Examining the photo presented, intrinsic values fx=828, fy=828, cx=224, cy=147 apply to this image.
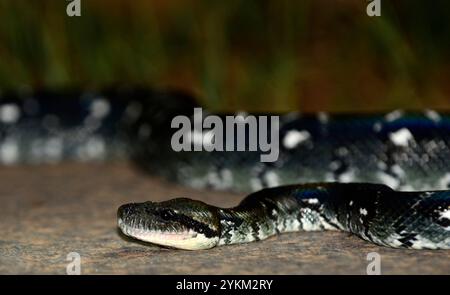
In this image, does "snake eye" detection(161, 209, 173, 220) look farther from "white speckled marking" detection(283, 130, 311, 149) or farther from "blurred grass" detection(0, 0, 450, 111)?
"blurred grass" detection(0, 0, 450, 111)

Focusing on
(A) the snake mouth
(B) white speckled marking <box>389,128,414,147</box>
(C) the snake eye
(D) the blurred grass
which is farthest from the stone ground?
(D) the blurred grass

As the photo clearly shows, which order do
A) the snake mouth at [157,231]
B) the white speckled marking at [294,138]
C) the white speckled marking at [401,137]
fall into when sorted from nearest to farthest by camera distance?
the snake mouth at [157,231], the white speckled marking at [401,137], the white speckled marking at [294,138]

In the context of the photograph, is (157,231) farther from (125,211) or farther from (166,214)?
(125,211)

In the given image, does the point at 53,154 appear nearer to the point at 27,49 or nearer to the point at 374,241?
the point at 27,49

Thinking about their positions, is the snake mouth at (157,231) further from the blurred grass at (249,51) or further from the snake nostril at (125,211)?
the blurred grass at (249,51)

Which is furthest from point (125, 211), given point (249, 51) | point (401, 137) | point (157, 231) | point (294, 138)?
point (249, 51)

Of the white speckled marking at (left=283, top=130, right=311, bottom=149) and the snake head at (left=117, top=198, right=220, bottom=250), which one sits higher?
the white speckled marking at (left=283, top=130, right=311, bottom=149)

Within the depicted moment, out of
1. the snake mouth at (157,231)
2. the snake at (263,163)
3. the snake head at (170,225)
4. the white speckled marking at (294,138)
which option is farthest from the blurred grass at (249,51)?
the snake mouth at (157,231)
